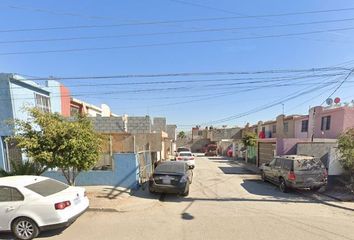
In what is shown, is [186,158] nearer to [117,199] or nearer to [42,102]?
[42,102]

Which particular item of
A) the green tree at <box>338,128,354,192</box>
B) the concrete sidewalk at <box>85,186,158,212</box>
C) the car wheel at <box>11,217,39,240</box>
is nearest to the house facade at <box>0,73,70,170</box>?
the concrete sidewalk at <box>85,186,158,212</box>

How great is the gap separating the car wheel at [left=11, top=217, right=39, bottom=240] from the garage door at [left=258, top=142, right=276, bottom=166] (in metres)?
17.0

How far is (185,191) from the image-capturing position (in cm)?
1109

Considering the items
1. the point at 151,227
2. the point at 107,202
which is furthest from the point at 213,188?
the point at 151,227

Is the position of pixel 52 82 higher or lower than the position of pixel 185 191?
higher

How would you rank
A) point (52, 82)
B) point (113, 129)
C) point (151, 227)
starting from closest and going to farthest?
point (151, 227) < point (52, 82) < point (113, 129)

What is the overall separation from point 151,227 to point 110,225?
114 centimetres

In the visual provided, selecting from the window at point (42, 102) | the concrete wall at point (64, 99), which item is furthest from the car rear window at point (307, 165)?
the concrete wall at point (64, 99)

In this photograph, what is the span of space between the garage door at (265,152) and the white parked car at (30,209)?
1662 centimetres

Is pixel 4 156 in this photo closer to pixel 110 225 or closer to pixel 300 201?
pixel 110 225

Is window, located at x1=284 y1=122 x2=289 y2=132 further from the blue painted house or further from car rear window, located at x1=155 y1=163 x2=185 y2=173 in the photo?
the blue painted house

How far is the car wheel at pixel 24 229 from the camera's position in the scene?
6.36 m

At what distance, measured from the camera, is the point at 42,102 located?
1505 centimetres

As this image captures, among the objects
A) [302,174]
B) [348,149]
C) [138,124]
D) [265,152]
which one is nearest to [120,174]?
[302,174]
